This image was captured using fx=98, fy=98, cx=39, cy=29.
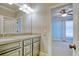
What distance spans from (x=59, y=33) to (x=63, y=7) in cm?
38

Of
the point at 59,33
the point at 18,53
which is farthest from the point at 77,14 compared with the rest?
the point at 18,53

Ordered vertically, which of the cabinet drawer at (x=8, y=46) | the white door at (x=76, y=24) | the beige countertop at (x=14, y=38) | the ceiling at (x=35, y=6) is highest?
the ceiling at (x=35, y=6)

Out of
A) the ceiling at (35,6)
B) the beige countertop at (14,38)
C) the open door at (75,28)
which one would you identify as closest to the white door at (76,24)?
the open door at (75,28)

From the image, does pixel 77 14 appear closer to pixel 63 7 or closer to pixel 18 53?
pixel 63 7

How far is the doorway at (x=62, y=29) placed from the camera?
1375 mm

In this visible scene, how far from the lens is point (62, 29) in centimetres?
145

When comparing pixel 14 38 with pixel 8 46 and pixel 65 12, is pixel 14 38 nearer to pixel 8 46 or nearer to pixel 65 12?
pixel 8 46

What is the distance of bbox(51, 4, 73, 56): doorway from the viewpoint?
1.38 meters

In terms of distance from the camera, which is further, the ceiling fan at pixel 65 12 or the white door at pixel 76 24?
the ceiling fan at pixel 65 12

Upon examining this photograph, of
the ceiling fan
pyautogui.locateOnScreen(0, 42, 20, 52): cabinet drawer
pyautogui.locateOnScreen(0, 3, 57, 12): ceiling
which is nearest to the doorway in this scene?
the ceiling fan

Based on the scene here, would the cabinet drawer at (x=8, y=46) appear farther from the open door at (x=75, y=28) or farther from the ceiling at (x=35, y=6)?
the open door at (x=75, y=28)

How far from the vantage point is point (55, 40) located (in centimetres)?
152

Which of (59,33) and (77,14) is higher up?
(77,14)

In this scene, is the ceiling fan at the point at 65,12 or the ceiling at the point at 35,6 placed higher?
the ceiling at the point at 35,6
